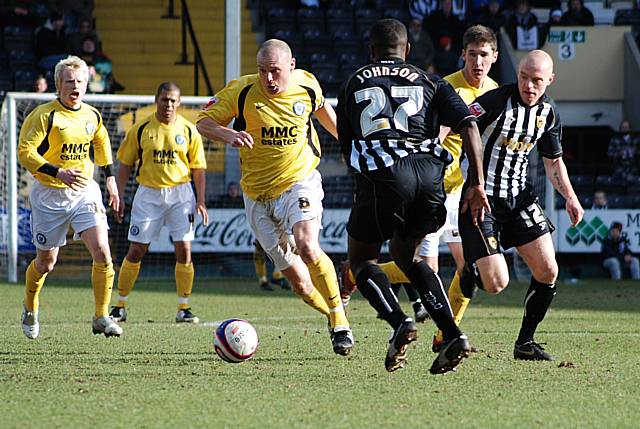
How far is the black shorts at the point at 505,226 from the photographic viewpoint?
25.1ft

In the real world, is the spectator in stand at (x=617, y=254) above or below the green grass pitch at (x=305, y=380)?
below

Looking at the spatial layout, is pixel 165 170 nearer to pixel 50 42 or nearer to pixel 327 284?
pixel 327 284

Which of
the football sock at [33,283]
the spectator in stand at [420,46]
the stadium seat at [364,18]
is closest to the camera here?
the football sock at [33,283]

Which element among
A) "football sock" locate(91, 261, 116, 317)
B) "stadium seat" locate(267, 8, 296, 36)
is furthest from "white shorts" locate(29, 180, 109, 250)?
"stadium seat" locate(267, 8, 296, 36)

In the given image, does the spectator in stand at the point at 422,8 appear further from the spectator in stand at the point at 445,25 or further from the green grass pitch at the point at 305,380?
the green grass pitch at the point at 305,380

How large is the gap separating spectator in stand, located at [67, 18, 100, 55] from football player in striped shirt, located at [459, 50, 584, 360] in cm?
1502

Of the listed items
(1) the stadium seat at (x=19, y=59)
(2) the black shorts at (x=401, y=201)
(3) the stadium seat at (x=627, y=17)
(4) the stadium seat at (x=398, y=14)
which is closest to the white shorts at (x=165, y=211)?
(2) the black shorts at (x=401, y=201)

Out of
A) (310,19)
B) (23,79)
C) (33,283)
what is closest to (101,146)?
(33,283)

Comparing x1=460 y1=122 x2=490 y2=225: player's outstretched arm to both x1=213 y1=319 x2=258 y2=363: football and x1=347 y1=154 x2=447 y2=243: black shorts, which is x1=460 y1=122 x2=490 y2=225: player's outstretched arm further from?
x1=213 y1=319 x2=258 y2=363: football

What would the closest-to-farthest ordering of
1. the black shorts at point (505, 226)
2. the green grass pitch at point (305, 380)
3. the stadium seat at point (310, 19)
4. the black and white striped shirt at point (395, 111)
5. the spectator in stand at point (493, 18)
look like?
the green grass pitch at point (305, 380) < the black and white striped shirt at point (395, 111) < the black shorts at point (505, 226) < the spectator in stand at point (493, 18) < the stadium seat at point (310, 19)

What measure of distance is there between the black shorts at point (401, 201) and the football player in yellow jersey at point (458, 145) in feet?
3.87

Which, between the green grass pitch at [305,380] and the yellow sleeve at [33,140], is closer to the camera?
the green grass pitch at [305,380]

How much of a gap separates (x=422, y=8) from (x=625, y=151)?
17.3 ft

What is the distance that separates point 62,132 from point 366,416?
4777mm
